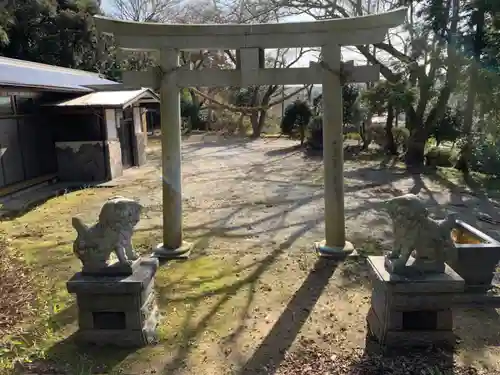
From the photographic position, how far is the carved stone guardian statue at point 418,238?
2.99 meters

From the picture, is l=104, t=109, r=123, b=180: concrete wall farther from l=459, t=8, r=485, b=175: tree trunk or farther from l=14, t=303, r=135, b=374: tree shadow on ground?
l=459, t=8, r=485, b=175: tree trunk

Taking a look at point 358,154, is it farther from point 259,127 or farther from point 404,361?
point 404,361

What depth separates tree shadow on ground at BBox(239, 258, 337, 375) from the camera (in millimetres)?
3061

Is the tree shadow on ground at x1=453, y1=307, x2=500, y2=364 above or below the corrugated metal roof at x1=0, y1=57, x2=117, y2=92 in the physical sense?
below

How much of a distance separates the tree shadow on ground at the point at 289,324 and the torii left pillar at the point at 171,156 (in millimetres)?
1651

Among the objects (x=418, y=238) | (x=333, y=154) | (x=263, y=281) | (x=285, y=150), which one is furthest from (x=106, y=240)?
(x=285, y=150)

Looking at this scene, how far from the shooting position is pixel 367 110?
14820mm

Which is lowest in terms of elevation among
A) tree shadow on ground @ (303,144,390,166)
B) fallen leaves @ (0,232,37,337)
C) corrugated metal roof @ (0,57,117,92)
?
fallen leaves @ (0,232,37,337)

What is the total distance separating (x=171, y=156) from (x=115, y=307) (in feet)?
7.53

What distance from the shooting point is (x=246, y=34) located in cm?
471

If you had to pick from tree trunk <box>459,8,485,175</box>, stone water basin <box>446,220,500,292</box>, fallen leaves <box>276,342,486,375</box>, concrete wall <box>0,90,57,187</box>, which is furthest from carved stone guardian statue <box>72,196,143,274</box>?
tree trunk <box>459,8,485,175</box>

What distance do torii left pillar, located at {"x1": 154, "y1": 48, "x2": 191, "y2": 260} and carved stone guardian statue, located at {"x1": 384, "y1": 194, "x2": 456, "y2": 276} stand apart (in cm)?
281

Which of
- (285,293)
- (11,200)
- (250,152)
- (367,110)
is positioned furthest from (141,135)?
(285,293)

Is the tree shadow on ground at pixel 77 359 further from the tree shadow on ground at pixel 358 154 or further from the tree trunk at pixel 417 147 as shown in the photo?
the tree shadow on ground at pixel 358 154
